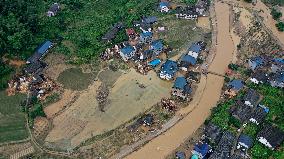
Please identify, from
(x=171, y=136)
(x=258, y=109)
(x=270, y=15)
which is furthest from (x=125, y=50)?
(x=270, y=15)

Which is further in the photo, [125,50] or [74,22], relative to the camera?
[74,22]

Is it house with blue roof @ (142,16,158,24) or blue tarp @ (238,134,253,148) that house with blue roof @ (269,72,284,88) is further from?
house with blue roof @ (142,16,158,24)

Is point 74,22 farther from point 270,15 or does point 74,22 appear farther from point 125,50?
point 270,15

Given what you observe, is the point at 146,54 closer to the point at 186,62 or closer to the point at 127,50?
the point at 127,50

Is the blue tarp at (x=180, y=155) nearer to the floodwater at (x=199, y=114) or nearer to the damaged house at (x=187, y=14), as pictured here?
the floodwater at (x=199, y=114)

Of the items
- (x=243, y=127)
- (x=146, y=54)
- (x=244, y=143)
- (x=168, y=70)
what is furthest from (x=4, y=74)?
(x=244, y=143)

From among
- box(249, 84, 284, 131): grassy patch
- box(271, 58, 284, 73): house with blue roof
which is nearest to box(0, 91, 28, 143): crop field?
box(249, 84, 284, 131): grassy patch
